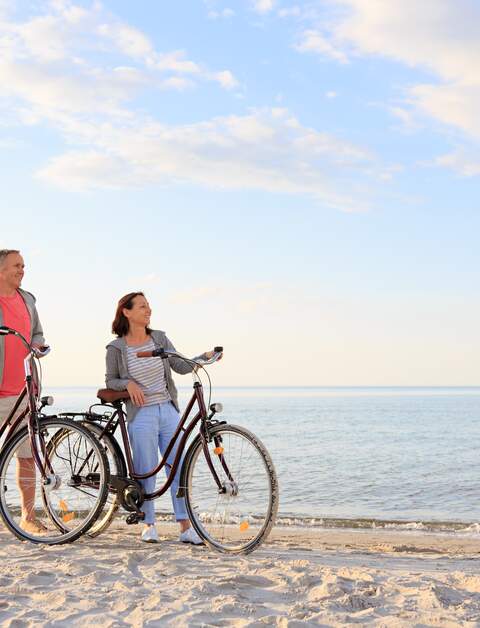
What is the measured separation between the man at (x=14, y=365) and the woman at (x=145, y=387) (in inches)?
24.4

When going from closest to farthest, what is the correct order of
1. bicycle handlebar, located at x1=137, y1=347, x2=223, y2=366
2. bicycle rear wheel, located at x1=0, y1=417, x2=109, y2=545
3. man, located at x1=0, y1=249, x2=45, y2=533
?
bicycle handlebar, located at x1=137, y1=347, x2=223, y2=366 < bicycle rear wheel, located at x1=0, y1=417, x2=109, y2=545 < man, located at x1=0, y1=249, x2=45, y2=533

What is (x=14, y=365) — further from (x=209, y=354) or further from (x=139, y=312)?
(x=209, y=354)

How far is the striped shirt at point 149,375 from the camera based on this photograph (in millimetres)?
5500

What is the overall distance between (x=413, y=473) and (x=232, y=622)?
9.58m

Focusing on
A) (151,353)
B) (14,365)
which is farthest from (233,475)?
(14,365)

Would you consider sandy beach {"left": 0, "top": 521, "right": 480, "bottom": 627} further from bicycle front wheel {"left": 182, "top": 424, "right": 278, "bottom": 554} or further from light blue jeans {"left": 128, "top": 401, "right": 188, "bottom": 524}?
light blue jeans {"left": 128, "top": 401, "right": 188, "bottom": 524}

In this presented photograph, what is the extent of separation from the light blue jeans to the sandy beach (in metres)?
0.29

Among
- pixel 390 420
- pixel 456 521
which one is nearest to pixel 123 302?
pixel 456 521

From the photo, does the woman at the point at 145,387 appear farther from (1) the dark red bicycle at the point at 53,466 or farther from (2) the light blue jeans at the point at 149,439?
(1) the dark red bicycle at the point at 53,466

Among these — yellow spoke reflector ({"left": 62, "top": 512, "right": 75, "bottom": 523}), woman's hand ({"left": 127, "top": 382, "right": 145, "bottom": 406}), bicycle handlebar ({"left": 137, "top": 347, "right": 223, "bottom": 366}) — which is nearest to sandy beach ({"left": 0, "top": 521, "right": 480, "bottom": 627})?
yellow spoke reflector ({"left": 62, "top": 512, "right": 75, "bottom": 523})

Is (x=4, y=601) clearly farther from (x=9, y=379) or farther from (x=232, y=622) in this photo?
(x=9, y=379)

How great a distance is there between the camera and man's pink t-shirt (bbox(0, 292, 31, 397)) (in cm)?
576

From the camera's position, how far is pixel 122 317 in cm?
563

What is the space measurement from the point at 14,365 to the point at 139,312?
3.44ft
